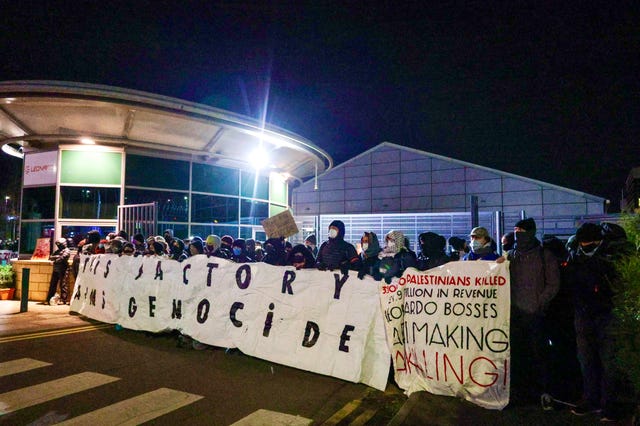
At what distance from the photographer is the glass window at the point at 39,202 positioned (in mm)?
13617

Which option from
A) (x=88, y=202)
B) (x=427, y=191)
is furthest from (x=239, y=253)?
(x=427, y=191)

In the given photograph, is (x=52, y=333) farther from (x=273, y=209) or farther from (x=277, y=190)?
(x=277, y=190)

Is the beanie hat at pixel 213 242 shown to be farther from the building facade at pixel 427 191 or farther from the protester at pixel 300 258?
the building facade at pixel 427 191

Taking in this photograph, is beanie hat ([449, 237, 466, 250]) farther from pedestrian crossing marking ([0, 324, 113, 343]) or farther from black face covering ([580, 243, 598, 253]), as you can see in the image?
pedestrian crossing marking ([0, 324, 113, 343])

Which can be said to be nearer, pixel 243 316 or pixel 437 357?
pixel 437 357

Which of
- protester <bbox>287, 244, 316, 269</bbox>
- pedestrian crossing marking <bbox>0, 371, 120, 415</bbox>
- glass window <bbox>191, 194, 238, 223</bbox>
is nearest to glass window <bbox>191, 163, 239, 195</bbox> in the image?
glass window <bbox>191, 194, 238, 223</bbox>

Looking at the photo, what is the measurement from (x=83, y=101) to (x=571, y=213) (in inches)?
797

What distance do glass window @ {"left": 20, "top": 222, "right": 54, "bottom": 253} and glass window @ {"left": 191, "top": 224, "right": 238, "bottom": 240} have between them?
428cm

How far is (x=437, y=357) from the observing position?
15.5 feet

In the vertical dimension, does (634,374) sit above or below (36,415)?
above

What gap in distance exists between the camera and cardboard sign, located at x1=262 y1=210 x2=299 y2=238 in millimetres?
8453

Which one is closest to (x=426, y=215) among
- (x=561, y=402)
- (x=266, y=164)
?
(x=266, y=164)

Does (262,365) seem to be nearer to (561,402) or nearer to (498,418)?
(498,418)

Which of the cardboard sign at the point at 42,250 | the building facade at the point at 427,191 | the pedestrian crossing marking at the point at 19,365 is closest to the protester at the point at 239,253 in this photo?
the pedestrian crossing marking at the point at 19,365
